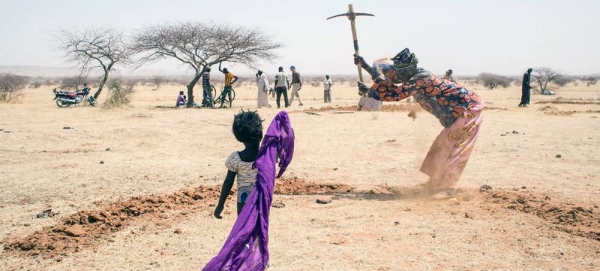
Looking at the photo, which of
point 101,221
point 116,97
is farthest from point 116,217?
point 116,97

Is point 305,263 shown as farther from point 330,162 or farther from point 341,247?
point 330,162

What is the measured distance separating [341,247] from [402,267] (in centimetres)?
62

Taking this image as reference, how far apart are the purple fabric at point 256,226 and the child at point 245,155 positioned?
0.14m

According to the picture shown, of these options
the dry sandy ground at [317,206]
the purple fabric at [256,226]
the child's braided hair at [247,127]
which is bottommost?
the dry sandy ground at [317,206]

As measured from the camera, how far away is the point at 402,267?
4039mm

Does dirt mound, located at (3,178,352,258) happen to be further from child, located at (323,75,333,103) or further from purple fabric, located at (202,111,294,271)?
child, located at (323,75,333,103)

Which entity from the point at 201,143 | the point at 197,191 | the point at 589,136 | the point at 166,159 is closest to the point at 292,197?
the point at 197,191

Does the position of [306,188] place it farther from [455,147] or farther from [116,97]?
[116,97]

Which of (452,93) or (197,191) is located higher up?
(452,93)

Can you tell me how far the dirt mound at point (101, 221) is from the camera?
15.0 ft

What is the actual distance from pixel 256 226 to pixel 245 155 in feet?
1.86

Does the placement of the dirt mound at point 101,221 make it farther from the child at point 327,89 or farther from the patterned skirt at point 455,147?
the child at point 327,89

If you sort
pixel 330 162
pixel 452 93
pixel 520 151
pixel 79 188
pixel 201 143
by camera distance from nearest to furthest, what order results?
pixel 452 93, pixel 79 188, pixel 330 162, pixel 520 151, pixel 201 143

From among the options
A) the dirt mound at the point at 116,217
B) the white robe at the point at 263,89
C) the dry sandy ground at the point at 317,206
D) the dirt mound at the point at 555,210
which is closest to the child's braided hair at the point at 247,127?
the dry sandy ground at the point at 317,206
